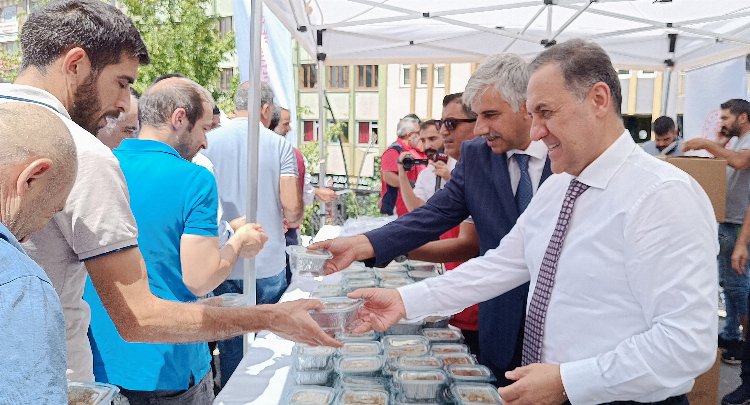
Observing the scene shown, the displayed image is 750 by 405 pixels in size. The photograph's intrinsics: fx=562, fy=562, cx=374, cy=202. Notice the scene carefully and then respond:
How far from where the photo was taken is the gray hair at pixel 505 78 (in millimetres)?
2131

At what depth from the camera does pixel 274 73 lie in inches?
235

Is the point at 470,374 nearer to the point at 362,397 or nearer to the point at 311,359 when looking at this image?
the point at 362,397

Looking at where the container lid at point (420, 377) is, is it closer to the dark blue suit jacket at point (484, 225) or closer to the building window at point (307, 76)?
the dark blue suit jacket at point (484, 225)

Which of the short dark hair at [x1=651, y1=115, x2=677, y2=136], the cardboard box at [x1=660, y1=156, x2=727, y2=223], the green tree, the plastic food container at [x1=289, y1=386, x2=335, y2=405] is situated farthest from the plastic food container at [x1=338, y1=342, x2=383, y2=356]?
the green tree

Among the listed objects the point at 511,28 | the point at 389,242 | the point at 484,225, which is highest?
the point at 511,28

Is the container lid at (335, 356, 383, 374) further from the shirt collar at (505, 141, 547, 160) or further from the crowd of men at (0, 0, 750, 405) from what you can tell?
the shirt collar at (505, 141, 547, 160)

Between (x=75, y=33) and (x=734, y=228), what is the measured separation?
527 cm

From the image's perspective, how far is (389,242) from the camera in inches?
96.9

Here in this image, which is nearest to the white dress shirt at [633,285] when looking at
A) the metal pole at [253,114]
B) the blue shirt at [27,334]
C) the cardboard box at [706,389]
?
the blue shirt at [27,334]

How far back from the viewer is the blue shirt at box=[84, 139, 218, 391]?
2006mm

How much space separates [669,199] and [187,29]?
9.22m

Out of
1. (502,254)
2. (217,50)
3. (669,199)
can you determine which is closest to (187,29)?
(217,50)

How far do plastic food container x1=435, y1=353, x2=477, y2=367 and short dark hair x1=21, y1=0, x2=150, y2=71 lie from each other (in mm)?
1382

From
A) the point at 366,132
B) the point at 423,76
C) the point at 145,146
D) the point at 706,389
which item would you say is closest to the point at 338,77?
the point at 366,132
